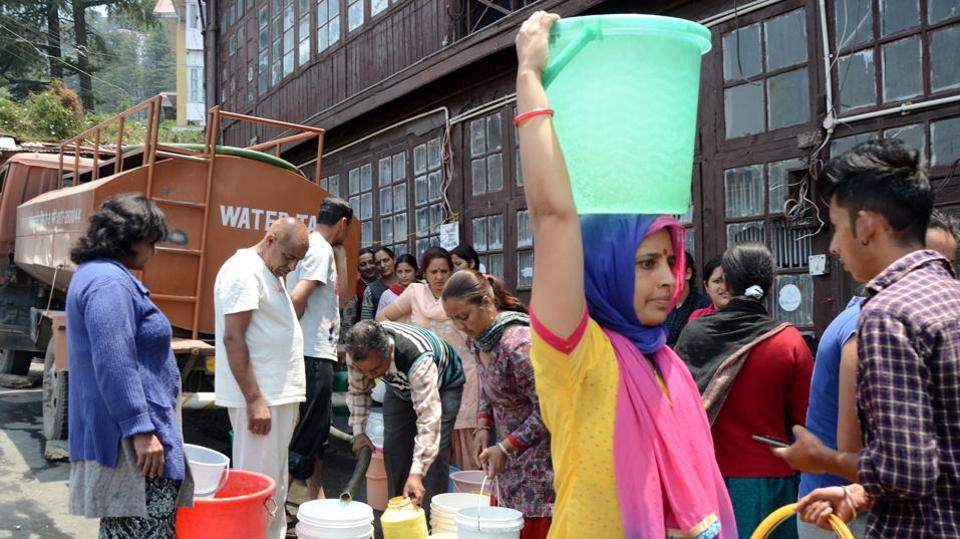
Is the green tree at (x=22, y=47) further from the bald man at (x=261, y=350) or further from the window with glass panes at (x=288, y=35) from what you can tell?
the bald man at (x=261, y=350)

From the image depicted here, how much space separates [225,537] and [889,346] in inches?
108

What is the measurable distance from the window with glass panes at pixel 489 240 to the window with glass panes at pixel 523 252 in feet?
1.01

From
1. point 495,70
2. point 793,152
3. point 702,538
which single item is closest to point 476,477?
point 702,538

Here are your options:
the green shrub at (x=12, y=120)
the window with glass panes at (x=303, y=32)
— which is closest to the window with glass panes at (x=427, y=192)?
the window with glass panes at (x=303, y=32)

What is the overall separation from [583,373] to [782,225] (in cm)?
439

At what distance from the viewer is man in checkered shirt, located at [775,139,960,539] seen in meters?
1.55

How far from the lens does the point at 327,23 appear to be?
11.7m

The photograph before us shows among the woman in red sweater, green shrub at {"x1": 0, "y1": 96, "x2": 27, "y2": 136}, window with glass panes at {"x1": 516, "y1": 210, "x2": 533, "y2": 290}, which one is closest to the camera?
the woman in red sweater

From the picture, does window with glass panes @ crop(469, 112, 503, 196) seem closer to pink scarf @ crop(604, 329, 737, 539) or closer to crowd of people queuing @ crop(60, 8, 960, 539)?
crowd of people queuing @ crop(60, 8, 960, 539)

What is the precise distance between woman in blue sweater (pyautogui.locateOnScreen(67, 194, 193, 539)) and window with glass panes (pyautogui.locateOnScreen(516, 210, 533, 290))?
5.14m

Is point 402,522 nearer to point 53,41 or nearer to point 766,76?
point 766,76

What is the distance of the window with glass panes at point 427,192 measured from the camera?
372 inches

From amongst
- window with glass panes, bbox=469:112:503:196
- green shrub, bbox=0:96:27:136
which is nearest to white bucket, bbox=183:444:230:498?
window with glass panes, bbox=469:112:503:196

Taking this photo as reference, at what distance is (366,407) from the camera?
4465 millimetres
